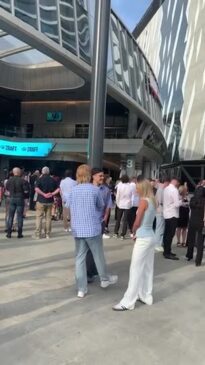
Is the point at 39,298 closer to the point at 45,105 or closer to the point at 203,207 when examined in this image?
the point at 203,207

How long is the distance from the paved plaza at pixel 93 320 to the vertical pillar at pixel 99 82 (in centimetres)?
207

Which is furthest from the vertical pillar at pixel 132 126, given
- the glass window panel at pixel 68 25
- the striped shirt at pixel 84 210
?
the striped shirt at pixel 84 210

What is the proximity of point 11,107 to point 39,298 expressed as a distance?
47.0m

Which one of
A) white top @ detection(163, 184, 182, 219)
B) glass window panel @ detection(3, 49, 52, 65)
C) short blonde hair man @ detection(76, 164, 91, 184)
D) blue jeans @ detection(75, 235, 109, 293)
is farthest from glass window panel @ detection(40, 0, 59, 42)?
glass window panel @ detection(3, 49, 52, 65)

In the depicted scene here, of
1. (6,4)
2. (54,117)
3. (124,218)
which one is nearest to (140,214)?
(124,218)

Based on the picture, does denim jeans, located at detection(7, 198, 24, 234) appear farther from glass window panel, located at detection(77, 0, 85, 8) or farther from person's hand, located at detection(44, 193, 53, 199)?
glass window panel, located at detection(77, 0, 85, 8)

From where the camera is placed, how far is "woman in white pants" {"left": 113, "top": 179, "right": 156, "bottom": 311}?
20.9ft

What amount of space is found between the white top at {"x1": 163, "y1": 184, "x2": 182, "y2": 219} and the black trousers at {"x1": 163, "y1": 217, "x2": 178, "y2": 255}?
0.33 ft

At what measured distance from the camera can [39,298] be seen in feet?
21.8

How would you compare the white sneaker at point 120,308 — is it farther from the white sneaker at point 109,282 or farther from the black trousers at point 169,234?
the black trousers at point 169,234

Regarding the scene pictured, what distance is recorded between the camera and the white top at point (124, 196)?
13.5 metres

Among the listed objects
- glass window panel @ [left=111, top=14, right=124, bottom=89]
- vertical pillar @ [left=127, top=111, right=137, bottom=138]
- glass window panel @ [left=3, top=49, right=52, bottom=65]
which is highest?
glass window panel @ [left=3, top=49, right=52, bottom=65]

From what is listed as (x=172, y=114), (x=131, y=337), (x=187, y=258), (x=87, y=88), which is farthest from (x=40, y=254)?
(x=172, y=114)

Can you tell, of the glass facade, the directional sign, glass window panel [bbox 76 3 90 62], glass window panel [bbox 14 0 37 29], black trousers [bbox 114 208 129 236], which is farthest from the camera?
the directional sign
